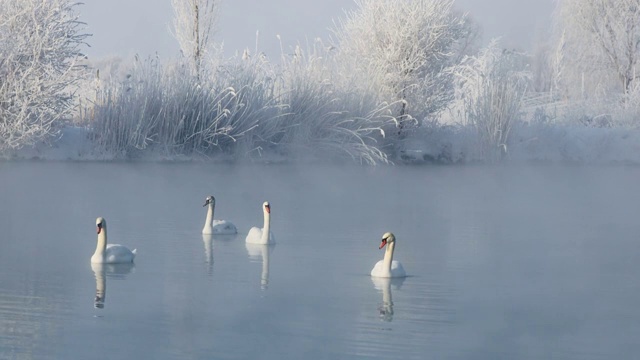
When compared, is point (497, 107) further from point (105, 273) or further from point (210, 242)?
point (105, 273)

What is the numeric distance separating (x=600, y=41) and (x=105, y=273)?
91.7ft

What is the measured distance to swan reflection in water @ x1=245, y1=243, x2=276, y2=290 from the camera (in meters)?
8.72

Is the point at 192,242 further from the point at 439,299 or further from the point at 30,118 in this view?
the point at 30,118

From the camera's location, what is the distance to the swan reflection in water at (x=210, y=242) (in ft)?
31.1

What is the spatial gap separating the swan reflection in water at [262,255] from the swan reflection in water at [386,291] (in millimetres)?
864

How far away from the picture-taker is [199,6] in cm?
2647

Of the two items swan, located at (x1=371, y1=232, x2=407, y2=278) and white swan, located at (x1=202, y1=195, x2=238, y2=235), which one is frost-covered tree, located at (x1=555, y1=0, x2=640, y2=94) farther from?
swan, located at (x1=371, y1=232, x2=407, y2=278)

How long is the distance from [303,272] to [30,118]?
490 inches

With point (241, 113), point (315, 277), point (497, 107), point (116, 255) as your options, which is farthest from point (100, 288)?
point (497, 107)

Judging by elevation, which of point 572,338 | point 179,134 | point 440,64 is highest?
point 440,64

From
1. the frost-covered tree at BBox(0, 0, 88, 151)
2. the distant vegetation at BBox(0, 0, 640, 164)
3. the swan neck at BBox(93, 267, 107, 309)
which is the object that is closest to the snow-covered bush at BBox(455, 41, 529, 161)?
the distant vegetation at BBox(0, 0, 640, 164)

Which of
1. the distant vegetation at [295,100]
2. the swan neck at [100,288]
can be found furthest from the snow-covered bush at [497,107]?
the swan neck at [100,288]

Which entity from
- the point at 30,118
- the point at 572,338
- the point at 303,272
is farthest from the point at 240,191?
the point at 572,338

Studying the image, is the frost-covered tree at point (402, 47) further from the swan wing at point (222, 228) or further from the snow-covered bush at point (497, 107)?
the swan wing at point (222, 228)
